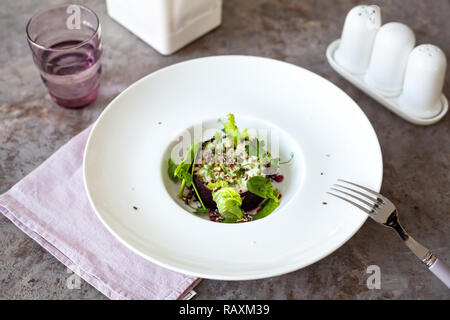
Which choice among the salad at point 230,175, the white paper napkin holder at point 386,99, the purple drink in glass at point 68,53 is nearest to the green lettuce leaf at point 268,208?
the salad at point 230,175

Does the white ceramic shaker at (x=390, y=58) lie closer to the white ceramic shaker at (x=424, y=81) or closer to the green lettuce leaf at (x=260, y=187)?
the white ceramic shaker at (x=424, y=81)

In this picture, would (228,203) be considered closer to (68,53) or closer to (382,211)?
(382,211)

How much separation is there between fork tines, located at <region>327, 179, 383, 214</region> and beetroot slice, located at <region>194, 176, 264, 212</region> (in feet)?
0.58

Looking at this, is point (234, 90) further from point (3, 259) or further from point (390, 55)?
point (3, 259)

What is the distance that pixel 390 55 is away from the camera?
1348 millimetres

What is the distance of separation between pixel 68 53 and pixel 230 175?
533 mm

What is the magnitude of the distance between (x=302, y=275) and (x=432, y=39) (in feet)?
3.17

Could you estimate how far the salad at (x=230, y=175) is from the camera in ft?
3.68

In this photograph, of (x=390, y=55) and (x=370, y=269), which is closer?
(x=370, y=269)

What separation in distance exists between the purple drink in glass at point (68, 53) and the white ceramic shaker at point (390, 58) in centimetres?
73

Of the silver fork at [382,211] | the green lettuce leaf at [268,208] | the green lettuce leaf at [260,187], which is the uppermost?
the silver fork at [382,211]

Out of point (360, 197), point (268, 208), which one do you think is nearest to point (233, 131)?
point (268, 208)

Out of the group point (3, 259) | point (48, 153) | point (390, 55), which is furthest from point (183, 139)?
point (390, 55)

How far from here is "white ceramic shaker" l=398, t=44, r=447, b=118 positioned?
129 cm
